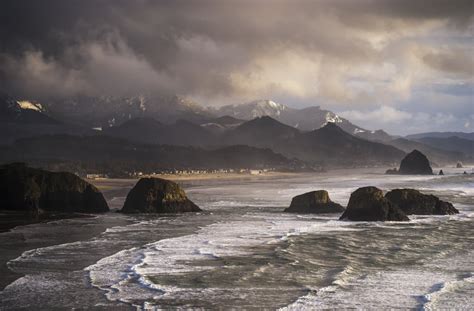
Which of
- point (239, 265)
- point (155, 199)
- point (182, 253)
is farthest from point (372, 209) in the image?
point (239, 265)

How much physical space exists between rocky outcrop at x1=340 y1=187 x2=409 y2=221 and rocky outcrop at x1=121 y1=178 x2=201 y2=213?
54.9ft

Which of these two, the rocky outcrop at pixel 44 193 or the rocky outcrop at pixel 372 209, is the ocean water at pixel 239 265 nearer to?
the rocky outcrop at pixel 372 209

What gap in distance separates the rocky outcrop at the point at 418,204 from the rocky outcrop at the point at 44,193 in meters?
29.3

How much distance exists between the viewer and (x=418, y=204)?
59.5 meters

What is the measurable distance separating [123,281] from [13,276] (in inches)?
203

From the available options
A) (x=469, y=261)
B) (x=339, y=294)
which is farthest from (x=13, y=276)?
(x=469, y=261)

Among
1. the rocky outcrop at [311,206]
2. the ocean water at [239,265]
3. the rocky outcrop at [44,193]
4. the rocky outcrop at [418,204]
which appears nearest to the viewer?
the ocean water at [239,265]

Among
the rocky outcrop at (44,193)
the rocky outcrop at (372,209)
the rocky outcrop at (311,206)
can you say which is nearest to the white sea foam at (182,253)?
the rocky outcrop at (372,209)

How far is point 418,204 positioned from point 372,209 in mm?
8892

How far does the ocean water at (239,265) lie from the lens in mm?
23625

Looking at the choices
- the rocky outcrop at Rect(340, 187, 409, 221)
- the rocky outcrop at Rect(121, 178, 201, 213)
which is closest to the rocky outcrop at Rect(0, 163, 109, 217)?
the rocky outcrop at Rect(121, 178, 201, 213)

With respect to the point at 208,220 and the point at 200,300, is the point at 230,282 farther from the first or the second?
the point at 208,220

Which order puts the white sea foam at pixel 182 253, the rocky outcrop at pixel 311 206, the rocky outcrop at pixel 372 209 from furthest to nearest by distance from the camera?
the rocky outcrop at pixel 311 206 → the rocky outcrop at pixel 372 209 → the white sea foam at pixel 182 253

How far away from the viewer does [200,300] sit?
923 inches
